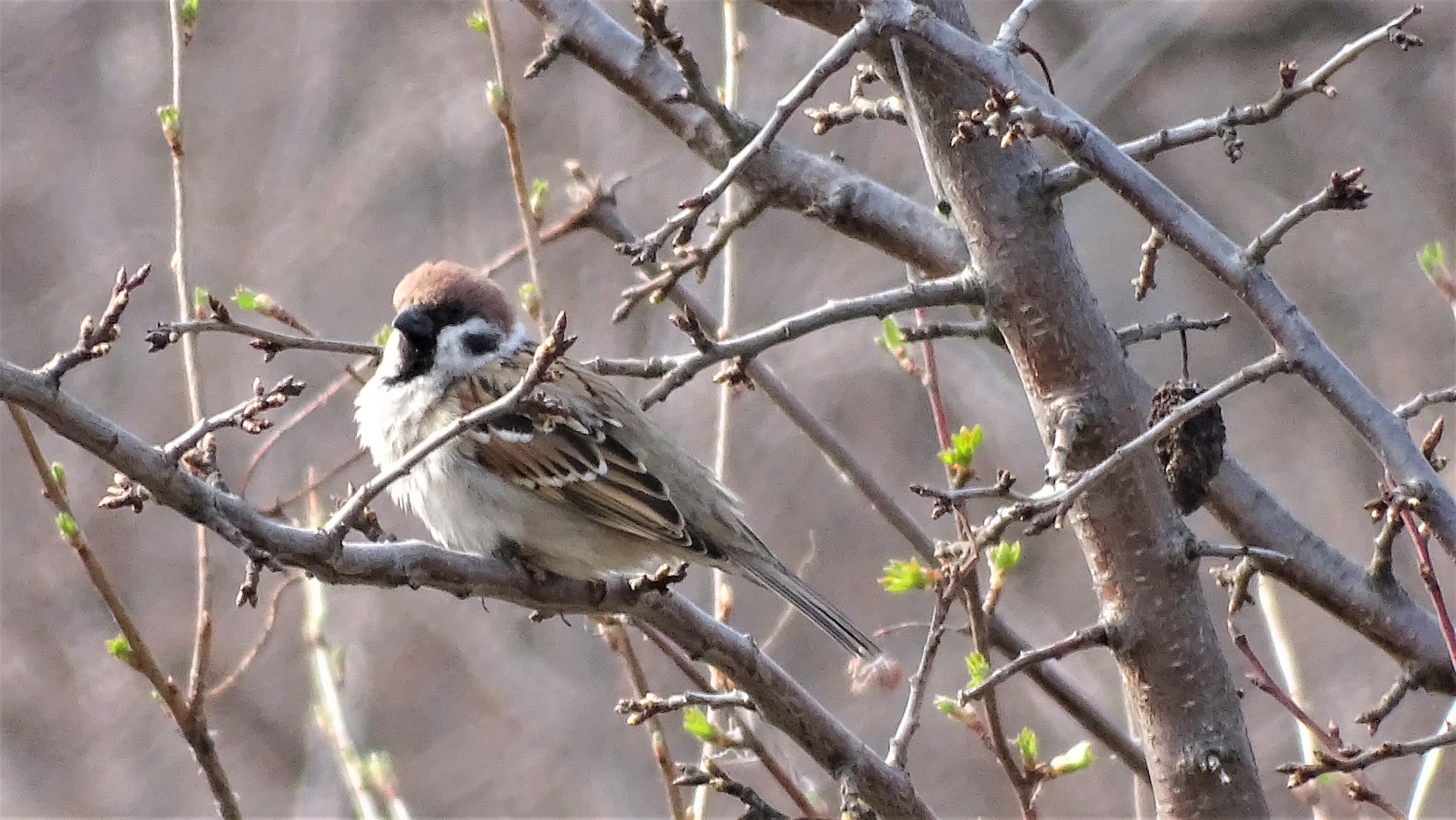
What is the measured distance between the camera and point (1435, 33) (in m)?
6.31

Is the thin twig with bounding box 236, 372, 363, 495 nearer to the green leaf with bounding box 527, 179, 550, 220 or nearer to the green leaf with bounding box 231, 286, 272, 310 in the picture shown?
the green leaf with bounding box 231, 286, 272, 310

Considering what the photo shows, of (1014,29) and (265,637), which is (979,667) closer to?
(1014,29)

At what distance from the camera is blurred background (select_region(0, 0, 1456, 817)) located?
249 inches

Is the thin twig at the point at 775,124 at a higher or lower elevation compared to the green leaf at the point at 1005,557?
higher

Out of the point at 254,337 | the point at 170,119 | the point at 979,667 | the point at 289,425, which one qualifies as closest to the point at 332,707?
the point at 289,425

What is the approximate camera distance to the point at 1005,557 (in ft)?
5.29

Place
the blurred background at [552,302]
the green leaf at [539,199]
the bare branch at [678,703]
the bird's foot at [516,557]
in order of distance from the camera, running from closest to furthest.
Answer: the bare branch at [678,703] < the green leaf at [539,199] < the bird's foot at [516,557] < the blurred background at [552,302]

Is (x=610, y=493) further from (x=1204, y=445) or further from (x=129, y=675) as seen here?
(x=129, y=675)

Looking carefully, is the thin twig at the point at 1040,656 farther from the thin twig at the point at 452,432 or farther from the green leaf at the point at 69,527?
the green leaf at the point at 69,527

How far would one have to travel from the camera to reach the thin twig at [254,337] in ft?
4.67

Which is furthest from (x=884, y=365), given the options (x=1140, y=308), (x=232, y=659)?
(x=232, y=659)

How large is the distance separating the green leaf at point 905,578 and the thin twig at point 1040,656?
0.12 metres

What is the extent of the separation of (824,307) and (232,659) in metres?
5.87

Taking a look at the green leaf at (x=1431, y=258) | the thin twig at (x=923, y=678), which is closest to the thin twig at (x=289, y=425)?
the thin twig at (x=923, y=678)
